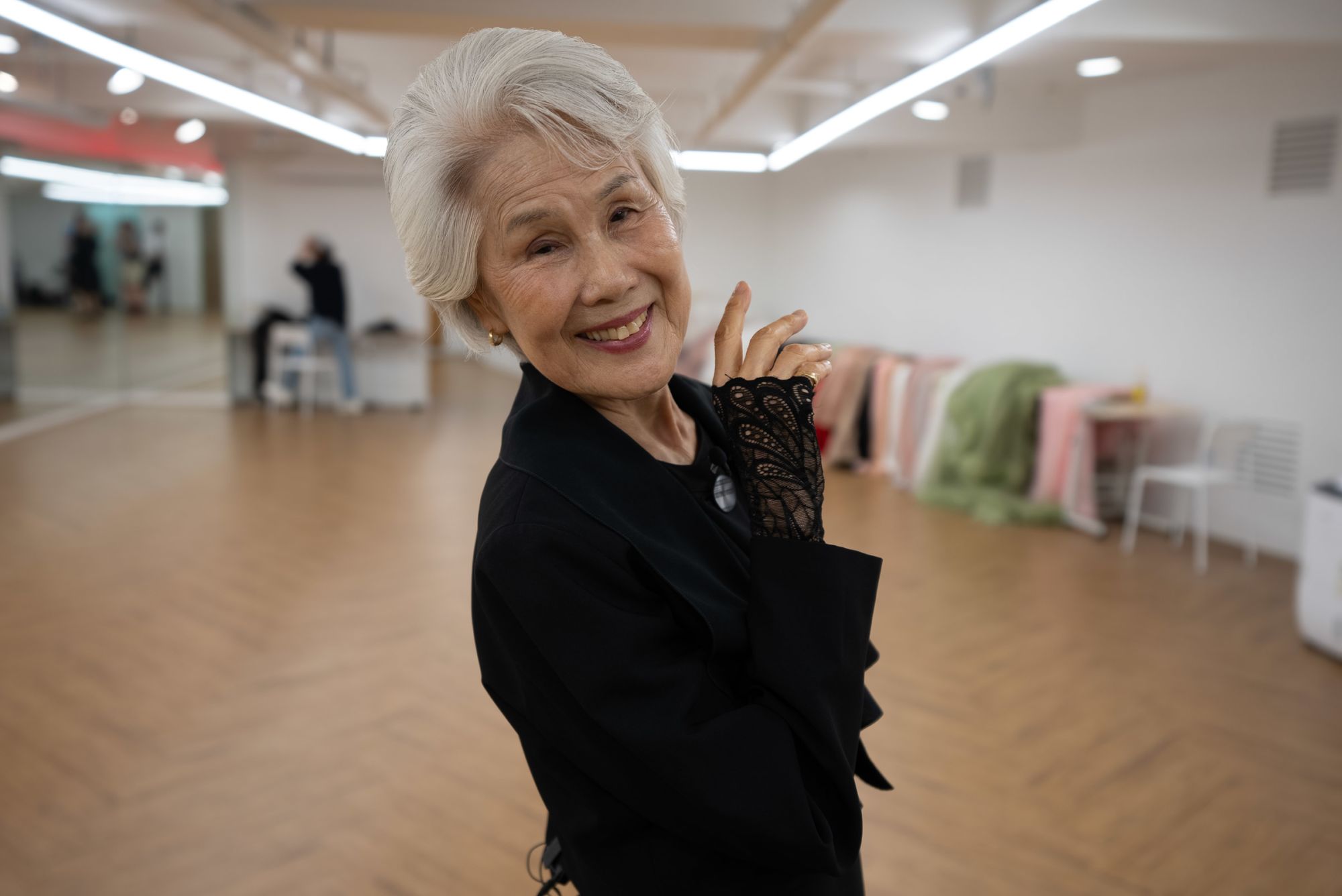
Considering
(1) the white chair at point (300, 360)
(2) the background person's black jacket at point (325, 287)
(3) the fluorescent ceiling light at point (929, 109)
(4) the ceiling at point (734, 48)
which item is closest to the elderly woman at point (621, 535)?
(4) the ceiling at point (734, 48)

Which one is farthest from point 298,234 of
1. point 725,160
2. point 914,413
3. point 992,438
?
point 992,438

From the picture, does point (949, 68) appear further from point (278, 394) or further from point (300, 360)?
point (278, 394)

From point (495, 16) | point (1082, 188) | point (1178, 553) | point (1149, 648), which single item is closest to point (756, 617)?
point (1149, 648)

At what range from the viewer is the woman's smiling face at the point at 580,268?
0.97m

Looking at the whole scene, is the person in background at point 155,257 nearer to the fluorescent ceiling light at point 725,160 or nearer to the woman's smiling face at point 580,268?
the fluorescent ceiling light at point 725,160

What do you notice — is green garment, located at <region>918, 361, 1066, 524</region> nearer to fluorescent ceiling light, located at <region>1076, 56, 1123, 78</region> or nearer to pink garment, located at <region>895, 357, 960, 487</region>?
pink garment, located at <region>895, 357, 960, 487</region>

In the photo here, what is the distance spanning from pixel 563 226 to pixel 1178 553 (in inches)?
256

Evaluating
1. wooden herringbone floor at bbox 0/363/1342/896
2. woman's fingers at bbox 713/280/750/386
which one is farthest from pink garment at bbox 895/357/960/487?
woman's fingers at bbox 713/280/750/386

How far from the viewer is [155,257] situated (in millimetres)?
11625

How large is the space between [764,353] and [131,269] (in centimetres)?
1231

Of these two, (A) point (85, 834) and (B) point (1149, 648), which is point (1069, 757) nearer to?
(B) point (1149, 648)

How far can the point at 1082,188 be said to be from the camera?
795cm

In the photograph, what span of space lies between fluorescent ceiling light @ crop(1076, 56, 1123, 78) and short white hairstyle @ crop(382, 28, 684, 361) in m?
6.64

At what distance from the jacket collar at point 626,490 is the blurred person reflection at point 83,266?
11229 millimetres
